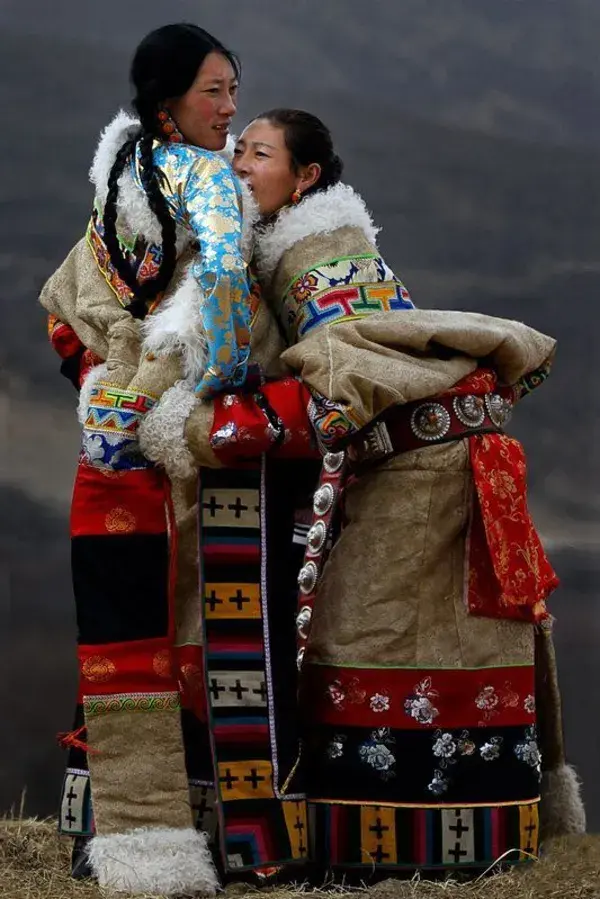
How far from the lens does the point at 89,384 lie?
307 centimetres

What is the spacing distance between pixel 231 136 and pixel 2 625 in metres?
1.78

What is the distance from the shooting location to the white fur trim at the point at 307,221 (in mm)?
3137

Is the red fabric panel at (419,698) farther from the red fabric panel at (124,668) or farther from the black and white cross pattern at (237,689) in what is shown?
the red fabric panel at (124,668)

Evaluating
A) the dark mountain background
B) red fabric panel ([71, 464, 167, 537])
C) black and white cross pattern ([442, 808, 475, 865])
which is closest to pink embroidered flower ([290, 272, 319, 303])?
red fabric panel ([71, 464, 167, 537])

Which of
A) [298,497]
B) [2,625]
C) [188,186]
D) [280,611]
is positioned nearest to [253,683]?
[280,611]

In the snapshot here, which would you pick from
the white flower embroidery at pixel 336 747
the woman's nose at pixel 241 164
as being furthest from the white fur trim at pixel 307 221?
the white flower embroidery at pixel 336 747

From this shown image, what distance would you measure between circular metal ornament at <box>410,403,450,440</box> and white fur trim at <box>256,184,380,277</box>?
408mm

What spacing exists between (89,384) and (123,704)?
0.64 metres

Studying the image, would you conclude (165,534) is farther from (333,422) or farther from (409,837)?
(409,837)

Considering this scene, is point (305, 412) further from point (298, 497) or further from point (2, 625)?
point (2, 625)

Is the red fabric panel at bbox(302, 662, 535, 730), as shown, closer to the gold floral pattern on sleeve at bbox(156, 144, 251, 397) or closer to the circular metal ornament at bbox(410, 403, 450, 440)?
the circular metal ornament at bbox(410, 403, 450, 440)

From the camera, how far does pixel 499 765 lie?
3125 mm

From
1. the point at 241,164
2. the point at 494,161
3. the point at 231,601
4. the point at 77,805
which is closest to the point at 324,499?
the point at 231,601

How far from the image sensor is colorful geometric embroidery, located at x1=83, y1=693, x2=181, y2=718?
3033 millimetres
